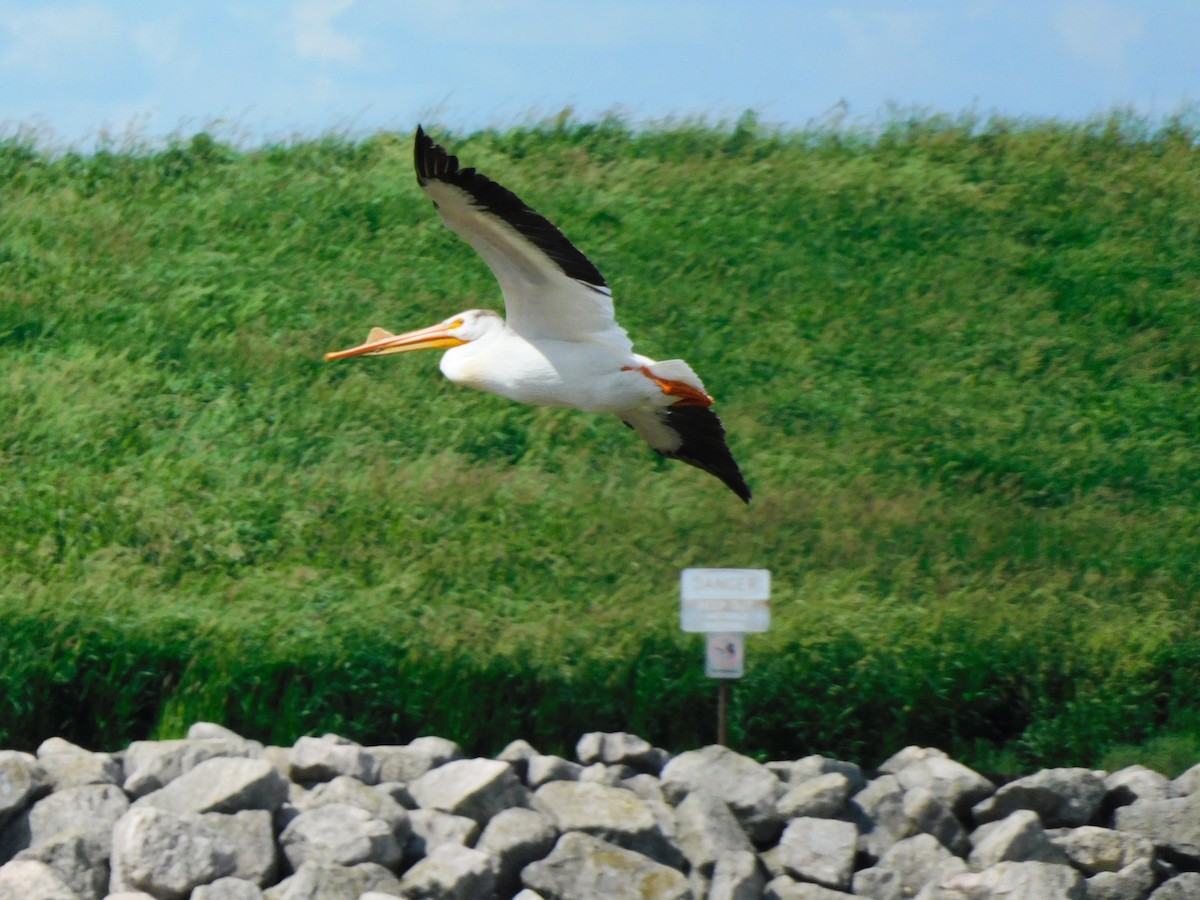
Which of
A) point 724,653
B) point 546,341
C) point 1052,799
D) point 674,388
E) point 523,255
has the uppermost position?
point 523,255

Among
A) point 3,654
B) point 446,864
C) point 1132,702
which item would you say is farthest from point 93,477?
point 1132,702

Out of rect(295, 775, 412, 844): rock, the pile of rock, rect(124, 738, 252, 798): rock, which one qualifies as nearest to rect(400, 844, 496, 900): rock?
the pile of rock

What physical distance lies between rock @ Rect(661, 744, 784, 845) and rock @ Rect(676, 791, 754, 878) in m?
0.10

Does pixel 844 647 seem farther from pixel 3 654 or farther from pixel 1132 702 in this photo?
pixel 3 654

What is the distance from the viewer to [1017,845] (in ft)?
22.3

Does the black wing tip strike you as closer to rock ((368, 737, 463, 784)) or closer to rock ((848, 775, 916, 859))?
rock ((848, 775, 916, 859))

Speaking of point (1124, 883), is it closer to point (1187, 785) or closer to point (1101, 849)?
point (1101, 849)

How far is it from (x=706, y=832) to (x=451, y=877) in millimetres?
1177

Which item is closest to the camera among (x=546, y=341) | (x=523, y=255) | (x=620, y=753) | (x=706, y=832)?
(x=523, y=255)

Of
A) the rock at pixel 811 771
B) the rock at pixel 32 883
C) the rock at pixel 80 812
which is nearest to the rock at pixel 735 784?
the rock at pixel 811 771

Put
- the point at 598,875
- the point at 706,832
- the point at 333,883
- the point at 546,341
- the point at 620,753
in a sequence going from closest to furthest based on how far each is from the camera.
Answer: the point at 333,883, the point at 598,875, the point at 706,832, the point at 546,341, the point at 620,753

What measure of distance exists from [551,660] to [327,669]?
127cm

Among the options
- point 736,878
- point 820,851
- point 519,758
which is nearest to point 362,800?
point 519,758

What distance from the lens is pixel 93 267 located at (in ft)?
47.3
